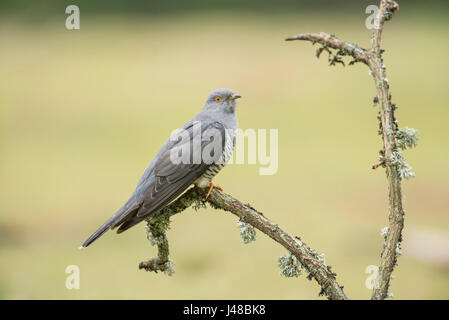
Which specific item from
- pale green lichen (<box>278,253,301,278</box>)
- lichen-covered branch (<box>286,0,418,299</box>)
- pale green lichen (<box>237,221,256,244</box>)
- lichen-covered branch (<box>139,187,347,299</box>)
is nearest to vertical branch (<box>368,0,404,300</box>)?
lichen-covered branch (<box>286,0,418,299</box>)

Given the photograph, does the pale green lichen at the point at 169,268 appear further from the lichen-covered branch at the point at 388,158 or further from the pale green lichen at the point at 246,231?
the lichen-covered branch at the point at 388,158

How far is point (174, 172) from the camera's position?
6.91ft

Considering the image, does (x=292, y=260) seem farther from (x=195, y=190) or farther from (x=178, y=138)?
(x=178, y=138)

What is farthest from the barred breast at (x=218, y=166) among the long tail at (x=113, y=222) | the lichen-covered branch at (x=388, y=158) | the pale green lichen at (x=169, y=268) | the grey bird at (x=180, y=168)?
the lichen-covered branch at (x=388, y=158)

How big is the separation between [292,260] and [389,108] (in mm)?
583

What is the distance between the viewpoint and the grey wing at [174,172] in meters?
1.90

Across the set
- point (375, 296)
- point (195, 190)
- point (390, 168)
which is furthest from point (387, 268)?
point (195, 190)

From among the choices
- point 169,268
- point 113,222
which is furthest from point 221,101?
point 169,268

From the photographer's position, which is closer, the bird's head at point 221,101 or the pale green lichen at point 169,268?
the pale green lichen at point 169,268

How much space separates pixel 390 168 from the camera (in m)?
1.43

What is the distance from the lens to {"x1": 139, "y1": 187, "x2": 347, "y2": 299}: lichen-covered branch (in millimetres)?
1570

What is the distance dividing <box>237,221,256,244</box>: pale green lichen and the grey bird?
0.26m

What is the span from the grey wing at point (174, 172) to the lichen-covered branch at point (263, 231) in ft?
0.17

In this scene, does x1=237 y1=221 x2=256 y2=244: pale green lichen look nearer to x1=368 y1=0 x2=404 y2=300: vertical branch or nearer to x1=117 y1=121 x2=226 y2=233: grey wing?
x1=117 y1=121 x2=226 y2=233: grey wing
